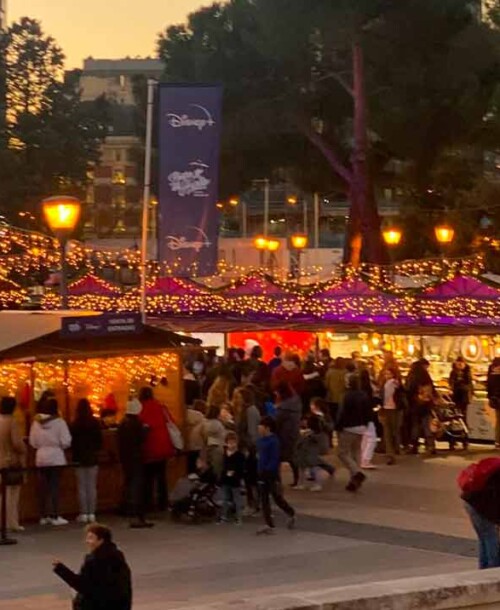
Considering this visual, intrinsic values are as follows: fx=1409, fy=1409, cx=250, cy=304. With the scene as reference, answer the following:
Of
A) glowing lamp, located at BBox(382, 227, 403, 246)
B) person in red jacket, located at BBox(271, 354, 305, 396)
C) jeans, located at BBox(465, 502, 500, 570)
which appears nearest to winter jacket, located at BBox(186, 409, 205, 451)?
person in red jacket, located at BBox(271, 354, 305, 396)

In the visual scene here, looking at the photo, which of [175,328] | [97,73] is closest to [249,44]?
[175,328]

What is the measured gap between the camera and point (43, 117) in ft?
201

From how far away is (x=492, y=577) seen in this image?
8.08 meters

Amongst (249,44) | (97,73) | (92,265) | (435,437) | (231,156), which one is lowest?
(435,437)

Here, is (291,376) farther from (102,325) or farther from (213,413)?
(102,325)

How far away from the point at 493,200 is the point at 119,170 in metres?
65.5

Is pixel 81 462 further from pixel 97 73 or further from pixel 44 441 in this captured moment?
pixel 97 73

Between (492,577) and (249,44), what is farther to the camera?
(249,44)

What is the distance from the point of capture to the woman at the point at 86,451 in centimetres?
1605

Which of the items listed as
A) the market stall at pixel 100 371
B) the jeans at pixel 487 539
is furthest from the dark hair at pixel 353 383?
the jeans at pixel 487 539

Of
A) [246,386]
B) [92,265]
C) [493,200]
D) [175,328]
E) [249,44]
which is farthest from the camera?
[249,44]

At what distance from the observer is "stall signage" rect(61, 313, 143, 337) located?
653 inches

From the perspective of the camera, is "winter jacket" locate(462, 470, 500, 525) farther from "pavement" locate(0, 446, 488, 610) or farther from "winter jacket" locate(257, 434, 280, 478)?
"winter jacket" locate(257, 434, 280, 478)

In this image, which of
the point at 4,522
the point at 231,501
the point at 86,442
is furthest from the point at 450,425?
the point at 4,522
